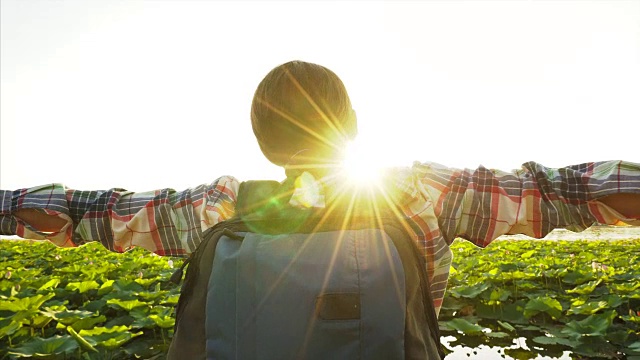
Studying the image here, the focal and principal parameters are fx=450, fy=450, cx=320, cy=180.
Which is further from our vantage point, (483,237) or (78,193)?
(78,193)

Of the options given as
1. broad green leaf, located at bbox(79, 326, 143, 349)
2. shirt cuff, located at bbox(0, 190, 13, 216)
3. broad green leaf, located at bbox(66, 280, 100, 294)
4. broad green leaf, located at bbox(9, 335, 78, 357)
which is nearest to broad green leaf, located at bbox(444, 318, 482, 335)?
broad green leaf, located at bbox(79, 326, 143, 349)

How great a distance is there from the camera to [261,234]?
762mm

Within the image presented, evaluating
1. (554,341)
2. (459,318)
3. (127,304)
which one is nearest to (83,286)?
(127,304)

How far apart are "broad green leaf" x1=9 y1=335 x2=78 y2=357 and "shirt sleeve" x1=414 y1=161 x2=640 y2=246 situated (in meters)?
2.31

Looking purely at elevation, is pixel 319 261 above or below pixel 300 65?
below

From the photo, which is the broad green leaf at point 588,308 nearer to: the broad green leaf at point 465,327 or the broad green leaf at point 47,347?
the broad green leaf at point 465,327

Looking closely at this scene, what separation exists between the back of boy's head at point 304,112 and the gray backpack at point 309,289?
0.34ft

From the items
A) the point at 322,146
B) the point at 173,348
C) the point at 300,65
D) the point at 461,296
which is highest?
the point at 300,65

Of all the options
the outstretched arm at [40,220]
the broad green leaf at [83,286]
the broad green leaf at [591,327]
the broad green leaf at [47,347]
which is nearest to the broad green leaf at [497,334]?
the broad green leaf at [591,327]

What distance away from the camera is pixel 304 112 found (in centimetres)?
81

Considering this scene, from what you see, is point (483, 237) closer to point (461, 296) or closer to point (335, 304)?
point (335, 304)

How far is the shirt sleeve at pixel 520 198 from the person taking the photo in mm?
804

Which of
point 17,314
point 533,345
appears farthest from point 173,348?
point 533,345

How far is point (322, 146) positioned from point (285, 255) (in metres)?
0.22
